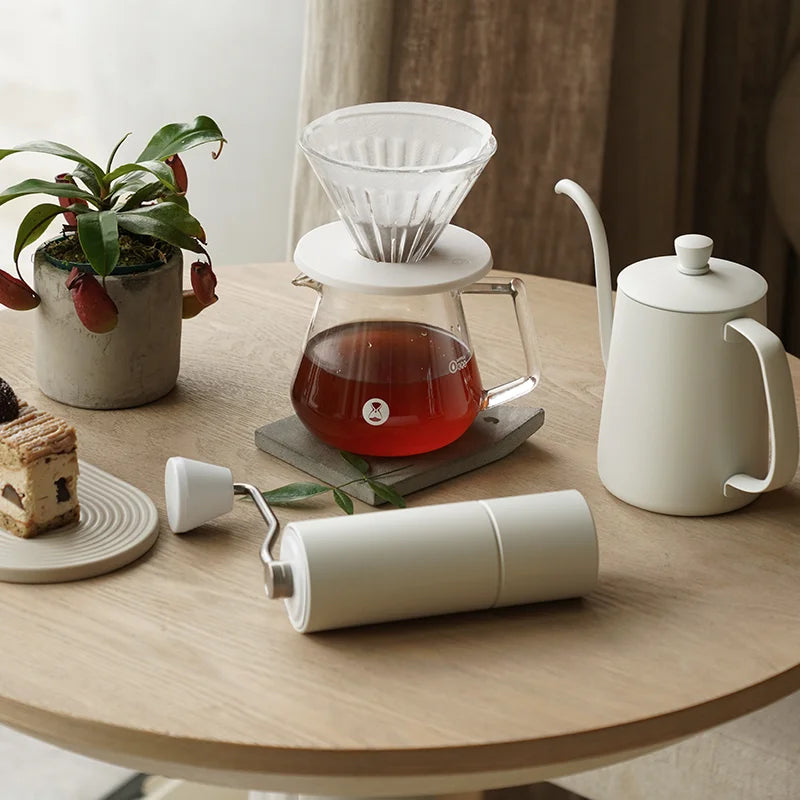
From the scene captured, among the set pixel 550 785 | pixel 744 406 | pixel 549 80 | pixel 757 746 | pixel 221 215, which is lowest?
pixel 550 785

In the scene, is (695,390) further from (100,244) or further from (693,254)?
(100,244)

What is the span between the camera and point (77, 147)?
2.04 meters

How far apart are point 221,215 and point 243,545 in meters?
1.35

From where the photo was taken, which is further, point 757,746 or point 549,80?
point 549,80

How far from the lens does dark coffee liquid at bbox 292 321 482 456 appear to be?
92 centimetres

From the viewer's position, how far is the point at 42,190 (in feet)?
3.20

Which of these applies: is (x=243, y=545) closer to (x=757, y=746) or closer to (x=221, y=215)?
(x=757, y=746)

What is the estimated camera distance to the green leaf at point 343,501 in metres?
0.90

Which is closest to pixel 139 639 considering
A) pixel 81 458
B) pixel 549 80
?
pixel 81 458

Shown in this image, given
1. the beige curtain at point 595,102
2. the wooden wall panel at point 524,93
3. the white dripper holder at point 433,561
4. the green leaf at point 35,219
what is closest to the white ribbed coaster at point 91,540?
the white dripper holder at point 433,561

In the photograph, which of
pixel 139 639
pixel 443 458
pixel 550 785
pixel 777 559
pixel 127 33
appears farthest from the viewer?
pixel 127 33

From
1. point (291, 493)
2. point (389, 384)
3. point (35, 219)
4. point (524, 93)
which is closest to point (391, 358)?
point (389, 384)

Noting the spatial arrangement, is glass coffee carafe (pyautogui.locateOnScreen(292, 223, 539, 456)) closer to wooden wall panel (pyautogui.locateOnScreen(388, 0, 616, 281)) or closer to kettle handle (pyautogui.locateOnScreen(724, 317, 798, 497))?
kettle handle (pyautogui.locateOnScreen(724, 317, 798, 497))

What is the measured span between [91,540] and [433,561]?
26 centimetres
